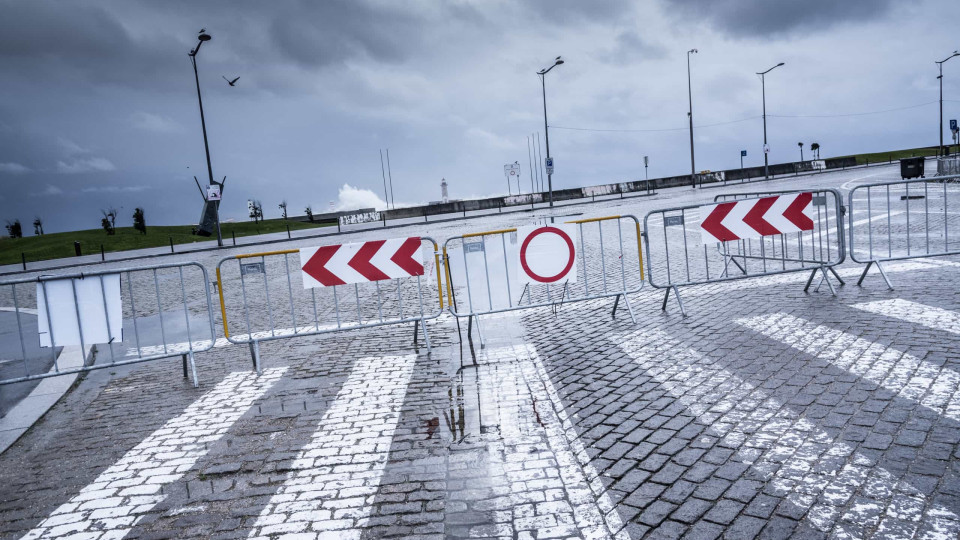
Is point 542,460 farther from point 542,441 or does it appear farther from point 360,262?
point 360,262

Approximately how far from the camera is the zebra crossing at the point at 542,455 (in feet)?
11.1

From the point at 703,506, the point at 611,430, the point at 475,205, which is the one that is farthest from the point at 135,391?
the point at 475,205

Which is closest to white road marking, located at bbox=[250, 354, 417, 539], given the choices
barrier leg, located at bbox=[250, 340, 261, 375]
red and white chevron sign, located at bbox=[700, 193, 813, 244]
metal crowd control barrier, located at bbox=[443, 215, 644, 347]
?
barrier leg, located at bbox=[250, 340, 261, 375]

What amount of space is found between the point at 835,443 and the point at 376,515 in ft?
9.24

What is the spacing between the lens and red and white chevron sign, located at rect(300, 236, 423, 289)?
770cm

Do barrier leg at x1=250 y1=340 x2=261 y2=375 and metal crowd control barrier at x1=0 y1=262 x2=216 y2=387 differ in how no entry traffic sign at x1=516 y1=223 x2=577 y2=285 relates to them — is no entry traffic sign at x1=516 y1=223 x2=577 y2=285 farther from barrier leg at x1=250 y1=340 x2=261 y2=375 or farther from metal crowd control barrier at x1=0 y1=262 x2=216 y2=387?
metal crowd control barrier at x1=0 y1=262 x2=216 y2=387

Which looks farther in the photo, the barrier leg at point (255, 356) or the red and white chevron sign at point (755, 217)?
the red and white chevron sign at point (755, 217)

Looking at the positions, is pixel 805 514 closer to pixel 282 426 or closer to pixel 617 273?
pixel 282 426

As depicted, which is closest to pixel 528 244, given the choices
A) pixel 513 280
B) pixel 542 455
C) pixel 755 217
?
pixel 513 280

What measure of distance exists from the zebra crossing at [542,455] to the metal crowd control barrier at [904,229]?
8.21ft

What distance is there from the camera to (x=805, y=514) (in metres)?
3.27

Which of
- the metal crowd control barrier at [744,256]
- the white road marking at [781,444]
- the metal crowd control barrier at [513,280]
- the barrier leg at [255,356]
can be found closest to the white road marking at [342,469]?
the barrier leg at [255,356]

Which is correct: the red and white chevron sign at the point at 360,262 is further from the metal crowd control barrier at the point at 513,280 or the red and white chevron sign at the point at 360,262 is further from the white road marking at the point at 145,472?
the white road marking at the point at 145,472

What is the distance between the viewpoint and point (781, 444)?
410cm
